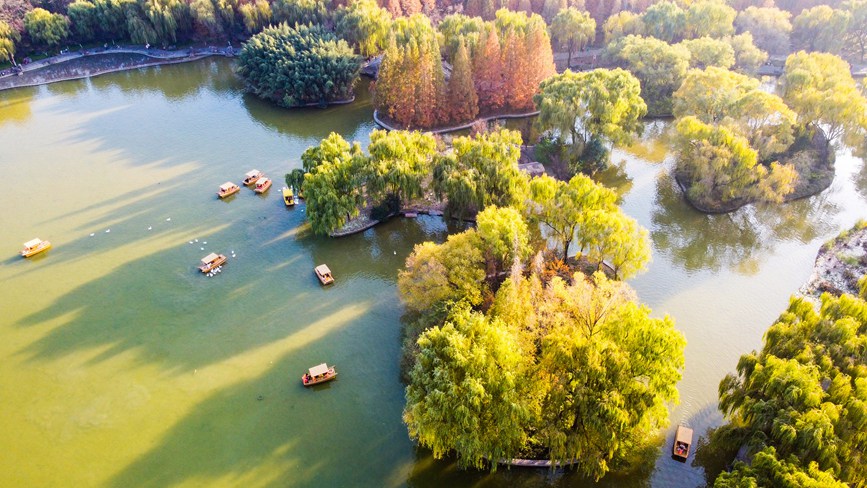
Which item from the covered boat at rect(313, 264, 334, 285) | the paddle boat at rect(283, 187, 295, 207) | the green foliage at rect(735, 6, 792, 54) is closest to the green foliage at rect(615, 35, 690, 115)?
the green foliage at rect(735, 6, 792, 54)

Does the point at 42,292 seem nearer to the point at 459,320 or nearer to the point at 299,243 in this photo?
the point at 299,243

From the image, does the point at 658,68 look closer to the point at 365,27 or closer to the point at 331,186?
the point at 365,27

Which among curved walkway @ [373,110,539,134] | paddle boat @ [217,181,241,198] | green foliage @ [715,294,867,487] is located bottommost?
green foliage @ [715,294,867,487]

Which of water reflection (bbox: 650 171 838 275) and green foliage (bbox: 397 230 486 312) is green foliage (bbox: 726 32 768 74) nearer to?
water reflection (bbox: 650 171 838 275)

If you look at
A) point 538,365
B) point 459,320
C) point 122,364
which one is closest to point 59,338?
point 122,364

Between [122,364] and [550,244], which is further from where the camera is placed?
[550,244]

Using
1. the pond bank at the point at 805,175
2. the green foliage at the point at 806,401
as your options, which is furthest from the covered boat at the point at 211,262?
the pond bank at the point at 805,175

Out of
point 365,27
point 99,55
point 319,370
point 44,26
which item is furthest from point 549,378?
point 44,26
